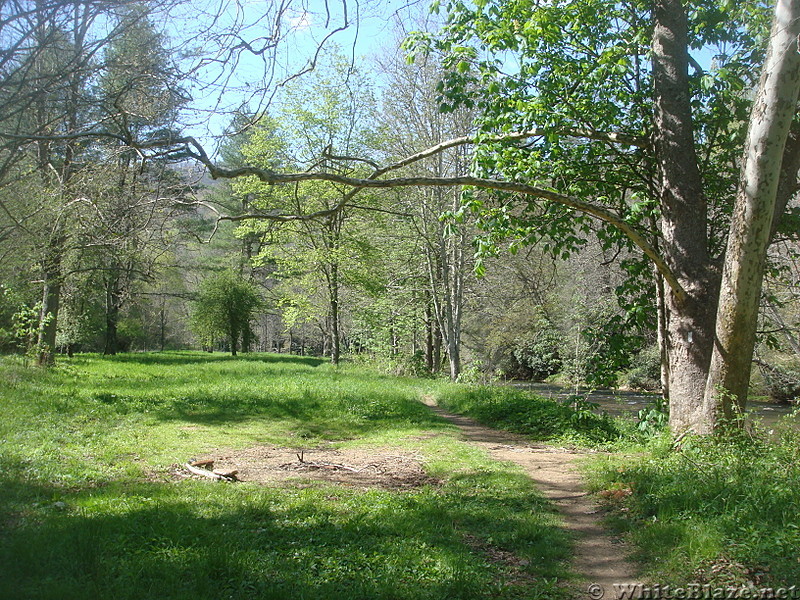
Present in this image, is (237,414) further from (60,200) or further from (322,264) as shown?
(322,264)

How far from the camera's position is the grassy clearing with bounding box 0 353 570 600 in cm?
339

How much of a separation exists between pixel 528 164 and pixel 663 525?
5170mm

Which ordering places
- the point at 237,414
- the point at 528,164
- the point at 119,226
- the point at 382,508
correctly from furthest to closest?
the point at 237,414, the point at 119,226, the point at 528,164, the point at 382,508

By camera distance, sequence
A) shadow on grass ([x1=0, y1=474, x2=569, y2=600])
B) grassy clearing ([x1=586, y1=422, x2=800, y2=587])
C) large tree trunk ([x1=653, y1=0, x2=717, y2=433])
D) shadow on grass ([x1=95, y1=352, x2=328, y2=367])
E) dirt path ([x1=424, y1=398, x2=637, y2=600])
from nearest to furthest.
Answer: shadow on grass ([x1=0, y1=474, x2=569, y2=600]) < grassy clearing ([x1=586, y1=422, x2=800, y2=587]) < dirt path ([x1=424, y1=398, x2=637, y2=600]) < large tree trunk ([x1=653, y1=0, x2=717, y2=433]) < shadow on grass ([x1=95, y1=352, x2=328, y2=367])

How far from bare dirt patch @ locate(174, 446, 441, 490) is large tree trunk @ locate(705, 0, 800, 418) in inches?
136

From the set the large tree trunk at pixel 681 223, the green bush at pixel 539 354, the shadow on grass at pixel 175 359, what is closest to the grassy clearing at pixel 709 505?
the large tree trunk at pixel 681 223

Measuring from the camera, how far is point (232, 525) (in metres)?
4.41

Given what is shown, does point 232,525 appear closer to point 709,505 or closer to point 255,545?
point 255,545

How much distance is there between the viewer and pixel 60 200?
8727 mm

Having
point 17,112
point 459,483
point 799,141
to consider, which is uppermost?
point 799,141

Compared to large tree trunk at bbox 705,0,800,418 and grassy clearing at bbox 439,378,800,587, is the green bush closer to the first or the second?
grassy clearing at bbox 439,378,800,587

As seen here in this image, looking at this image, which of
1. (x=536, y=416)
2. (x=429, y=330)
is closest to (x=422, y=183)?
(x=536, y=416)

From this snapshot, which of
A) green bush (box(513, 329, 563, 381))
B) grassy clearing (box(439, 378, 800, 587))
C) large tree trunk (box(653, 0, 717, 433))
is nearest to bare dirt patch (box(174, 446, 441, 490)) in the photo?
grassy clearing (box(439, 378, 800, 587))

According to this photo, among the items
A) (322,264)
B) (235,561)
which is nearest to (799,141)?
(235,561)
